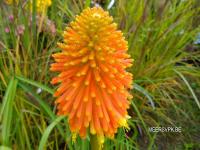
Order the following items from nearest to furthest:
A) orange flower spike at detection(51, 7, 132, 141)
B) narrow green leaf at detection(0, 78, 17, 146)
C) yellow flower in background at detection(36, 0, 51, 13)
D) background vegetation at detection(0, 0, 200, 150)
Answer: orange flower spike at detection(51, 7, 132, 141) → narrow green leaf at detection(0, 78, 17, 146) → background vegetation at detection(0, 0, 200, 150) → yellow flower in background at detection(36, 0, 51, 13)

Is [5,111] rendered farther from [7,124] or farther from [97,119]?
[97,119]

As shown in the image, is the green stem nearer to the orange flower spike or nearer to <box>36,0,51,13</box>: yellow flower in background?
the orange flower spike

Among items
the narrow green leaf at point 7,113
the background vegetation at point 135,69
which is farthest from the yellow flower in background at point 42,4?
the narrow green leaf at point 7,113

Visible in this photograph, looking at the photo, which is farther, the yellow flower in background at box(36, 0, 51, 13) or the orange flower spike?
the yellow flower in background at box(36, 0, 51, 13)

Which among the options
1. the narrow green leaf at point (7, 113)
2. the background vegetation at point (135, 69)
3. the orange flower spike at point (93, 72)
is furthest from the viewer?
the background vegetation at point (135, 69)

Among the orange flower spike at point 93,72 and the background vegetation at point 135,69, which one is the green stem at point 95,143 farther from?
the background vegetation at point 135,69

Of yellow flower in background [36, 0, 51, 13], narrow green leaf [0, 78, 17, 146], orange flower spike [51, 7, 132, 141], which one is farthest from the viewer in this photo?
yellow flower in background [36, 0, 51, 13]

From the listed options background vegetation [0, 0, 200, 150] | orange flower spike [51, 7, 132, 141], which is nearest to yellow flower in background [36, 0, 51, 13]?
background vegetation [0, 0, 200, 150]

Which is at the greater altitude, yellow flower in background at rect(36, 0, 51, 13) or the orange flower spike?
yellow flower in background at rect(36, 0, 51, 13)
